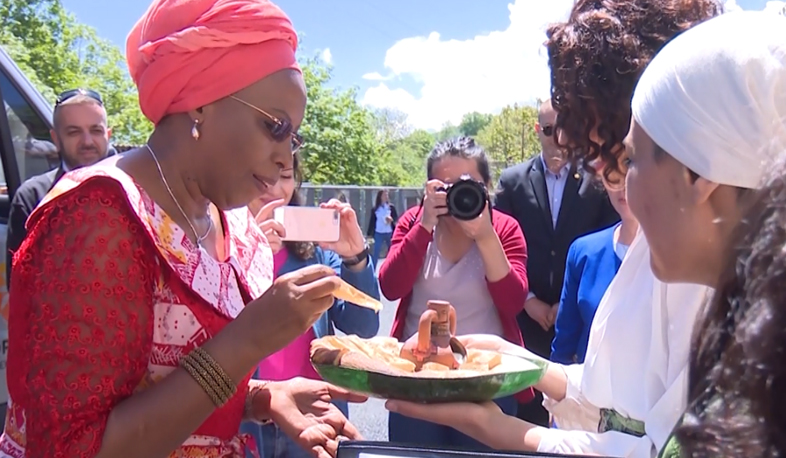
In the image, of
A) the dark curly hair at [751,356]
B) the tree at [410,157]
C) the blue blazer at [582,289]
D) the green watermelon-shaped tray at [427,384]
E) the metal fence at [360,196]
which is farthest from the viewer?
the tree at [410,157]

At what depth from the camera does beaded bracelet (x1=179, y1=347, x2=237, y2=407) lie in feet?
4.18

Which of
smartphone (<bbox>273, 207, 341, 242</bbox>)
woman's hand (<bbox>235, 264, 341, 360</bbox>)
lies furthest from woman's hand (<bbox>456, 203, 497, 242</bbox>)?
woman's hand (<bbox>235, 264, 341, 360</bbox>)

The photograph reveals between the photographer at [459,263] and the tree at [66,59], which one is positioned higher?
the tree at [66,59]

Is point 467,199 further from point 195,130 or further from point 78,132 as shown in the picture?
point 78,132

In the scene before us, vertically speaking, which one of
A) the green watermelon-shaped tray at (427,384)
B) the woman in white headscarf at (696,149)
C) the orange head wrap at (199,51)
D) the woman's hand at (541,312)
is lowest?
the woman's hand at (541,312)

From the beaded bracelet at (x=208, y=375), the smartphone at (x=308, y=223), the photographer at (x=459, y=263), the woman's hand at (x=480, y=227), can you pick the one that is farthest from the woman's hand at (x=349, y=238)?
the beaded bracelet at (x=208, y=375)

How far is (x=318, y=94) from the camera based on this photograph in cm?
2388

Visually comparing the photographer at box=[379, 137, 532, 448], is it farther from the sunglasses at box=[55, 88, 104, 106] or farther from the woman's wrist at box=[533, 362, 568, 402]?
the sunglasses at box=[55, 88, 104, 106]

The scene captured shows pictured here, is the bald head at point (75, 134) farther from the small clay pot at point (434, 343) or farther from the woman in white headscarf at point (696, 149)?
the woman in white headscarf at point (696, 149)

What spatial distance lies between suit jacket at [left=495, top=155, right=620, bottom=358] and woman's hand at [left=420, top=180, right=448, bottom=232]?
2.51 feet

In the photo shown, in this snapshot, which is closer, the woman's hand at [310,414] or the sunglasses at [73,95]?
the woman's hand at [310,414]

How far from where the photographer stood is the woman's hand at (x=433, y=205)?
2836mm

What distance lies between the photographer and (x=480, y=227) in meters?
2.73

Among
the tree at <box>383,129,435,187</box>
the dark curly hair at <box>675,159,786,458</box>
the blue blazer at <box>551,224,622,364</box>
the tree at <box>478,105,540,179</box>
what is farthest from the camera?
the tree at <box>383,129,435,187</box>
